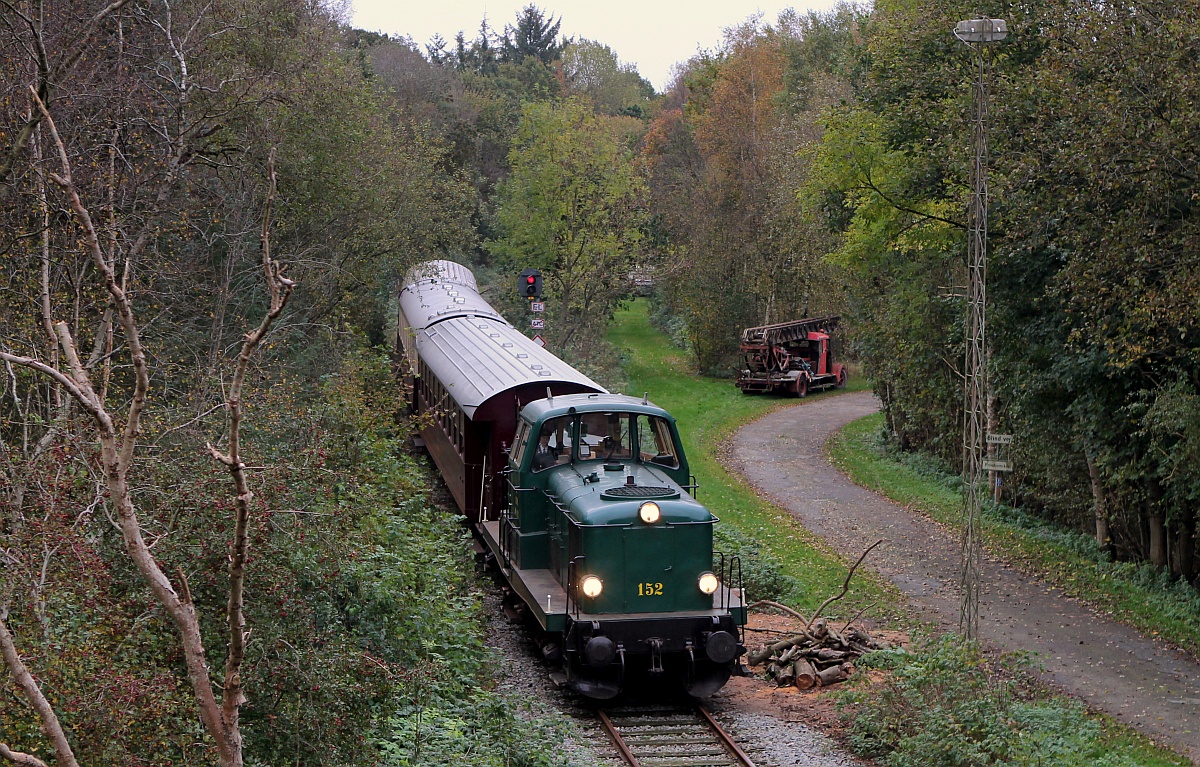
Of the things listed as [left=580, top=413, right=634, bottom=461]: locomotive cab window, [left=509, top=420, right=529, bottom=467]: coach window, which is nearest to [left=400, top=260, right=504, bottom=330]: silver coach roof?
[left=509, top=420, right=529, bottom=467]: coach window

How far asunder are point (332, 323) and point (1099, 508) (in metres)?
15.3

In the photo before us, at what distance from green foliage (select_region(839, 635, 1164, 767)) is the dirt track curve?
1.05m

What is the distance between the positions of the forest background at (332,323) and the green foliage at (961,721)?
11.8 ft

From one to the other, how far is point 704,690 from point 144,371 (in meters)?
8.73

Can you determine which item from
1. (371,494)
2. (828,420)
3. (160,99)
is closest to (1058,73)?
(371,494)

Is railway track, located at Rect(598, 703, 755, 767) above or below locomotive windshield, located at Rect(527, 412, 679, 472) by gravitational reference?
below

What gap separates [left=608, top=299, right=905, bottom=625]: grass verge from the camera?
17.2 metres

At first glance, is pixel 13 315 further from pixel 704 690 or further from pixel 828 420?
pixel 828 420

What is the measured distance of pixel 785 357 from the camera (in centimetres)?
4175

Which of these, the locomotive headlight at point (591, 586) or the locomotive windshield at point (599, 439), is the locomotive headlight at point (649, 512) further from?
the locomotive windshield at point (599, 439)

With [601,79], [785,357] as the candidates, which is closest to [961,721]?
[785,357]

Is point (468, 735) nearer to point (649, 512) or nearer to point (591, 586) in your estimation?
point (591, 586)

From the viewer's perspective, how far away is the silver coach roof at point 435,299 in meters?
22.2

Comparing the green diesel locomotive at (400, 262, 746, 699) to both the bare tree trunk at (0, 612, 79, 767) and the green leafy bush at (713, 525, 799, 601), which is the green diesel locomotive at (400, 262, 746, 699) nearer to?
the green leafy bush at (713, 525, 799, 601)
